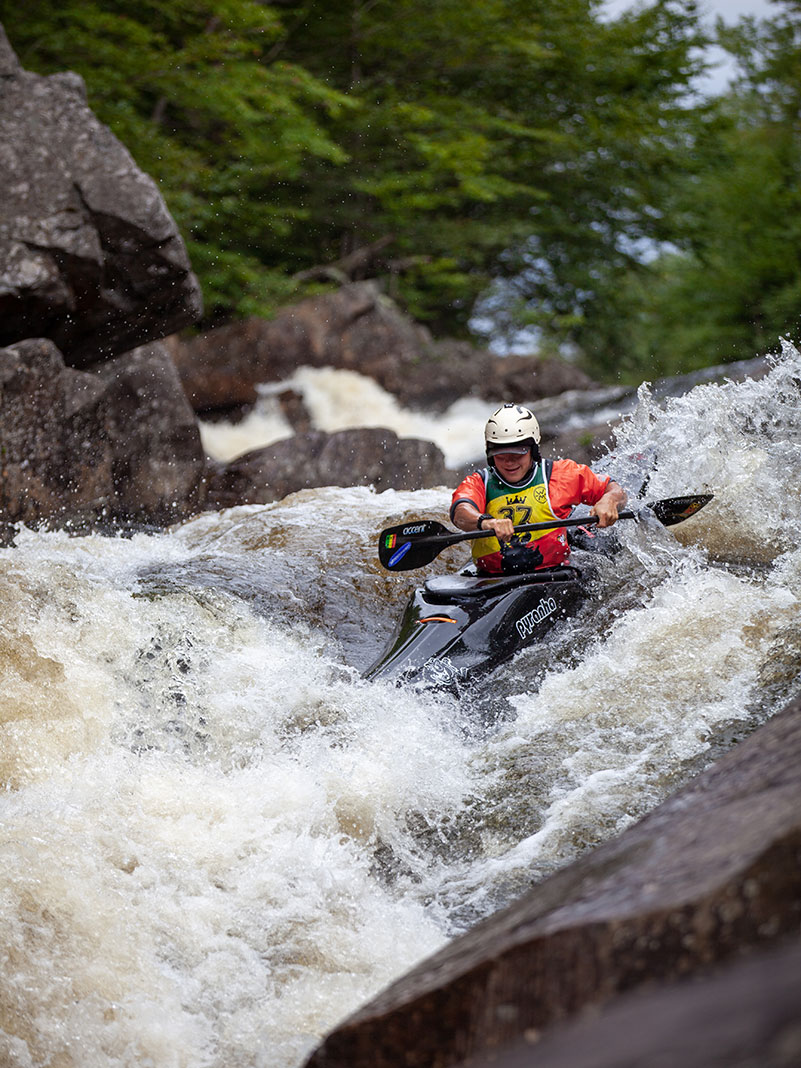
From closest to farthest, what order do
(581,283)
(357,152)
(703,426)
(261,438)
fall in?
(703,426), (261,438), (357,152), (581,283)

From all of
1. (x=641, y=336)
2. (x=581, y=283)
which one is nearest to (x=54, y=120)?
(x=581, y=283)

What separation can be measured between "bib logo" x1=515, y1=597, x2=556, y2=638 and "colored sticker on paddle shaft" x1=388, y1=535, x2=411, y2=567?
719 millimetres

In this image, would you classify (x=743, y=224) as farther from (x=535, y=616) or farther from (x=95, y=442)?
(x=535, y=616)

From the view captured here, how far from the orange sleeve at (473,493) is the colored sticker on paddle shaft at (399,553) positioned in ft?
0.97

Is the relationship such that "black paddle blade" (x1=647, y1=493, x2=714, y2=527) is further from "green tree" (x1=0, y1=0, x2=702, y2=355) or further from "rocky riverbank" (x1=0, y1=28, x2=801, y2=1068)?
"green tree" (x1=0, y1=0, x2=702, y2=355)

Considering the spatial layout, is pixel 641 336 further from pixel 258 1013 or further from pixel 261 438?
pixel 258 1013

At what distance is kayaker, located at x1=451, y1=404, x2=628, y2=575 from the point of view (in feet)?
16.3

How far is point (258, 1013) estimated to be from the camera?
2.48 m

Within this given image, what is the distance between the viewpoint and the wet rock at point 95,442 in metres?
7.46

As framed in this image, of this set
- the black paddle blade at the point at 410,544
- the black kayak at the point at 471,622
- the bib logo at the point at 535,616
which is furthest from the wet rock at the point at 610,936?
the black paddle blade at the point at 410,544

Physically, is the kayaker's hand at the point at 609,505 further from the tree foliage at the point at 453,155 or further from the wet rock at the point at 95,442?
the tree foliage at the point at 453,155

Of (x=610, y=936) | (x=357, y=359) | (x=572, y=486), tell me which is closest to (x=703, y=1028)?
(x=610, y=936)

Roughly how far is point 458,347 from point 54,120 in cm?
774

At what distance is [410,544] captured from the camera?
493 cm
